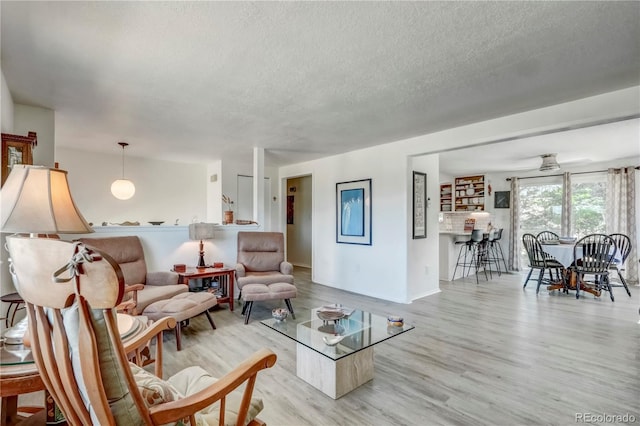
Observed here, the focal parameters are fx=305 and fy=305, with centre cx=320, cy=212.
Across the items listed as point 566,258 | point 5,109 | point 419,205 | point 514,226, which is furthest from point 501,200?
point 5,109

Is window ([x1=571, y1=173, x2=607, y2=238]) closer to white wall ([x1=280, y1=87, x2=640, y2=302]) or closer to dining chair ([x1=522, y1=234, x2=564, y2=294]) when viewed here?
dining chair ([x1=522, y1=234, x2=564, y2=294])

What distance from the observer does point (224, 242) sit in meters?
4.59

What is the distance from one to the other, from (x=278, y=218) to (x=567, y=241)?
545cm

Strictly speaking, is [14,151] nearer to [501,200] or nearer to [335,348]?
[335,348]

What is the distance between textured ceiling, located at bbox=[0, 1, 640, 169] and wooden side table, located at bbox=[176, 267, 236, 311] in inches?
72.5

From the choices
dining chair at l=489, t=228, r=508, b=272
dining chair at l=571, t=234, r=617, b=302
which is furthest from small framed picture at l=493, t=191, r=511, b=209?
dining chair at l=571, t=234, r=617, b=302

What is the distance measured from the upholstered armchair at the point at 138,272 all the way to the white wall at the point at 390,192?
105 inches

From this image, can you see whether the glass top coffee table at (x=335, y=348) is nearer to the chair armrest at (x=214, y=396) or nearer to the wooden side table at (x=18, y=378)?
the chair armrest at (x=214, y=396)

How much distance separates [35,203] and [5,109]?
173 cm

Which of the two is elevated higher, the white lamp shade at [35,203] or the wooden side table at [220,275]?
the white lamp shade at [35,203]

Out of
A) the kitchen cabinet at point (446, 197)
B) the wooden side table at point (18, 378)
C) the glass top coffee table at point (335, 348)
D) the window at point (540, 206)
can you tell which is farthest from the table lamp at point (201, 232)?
the window at point (540, 206)

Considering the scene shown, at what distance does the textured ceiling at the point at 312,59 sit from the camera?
1.67 metres

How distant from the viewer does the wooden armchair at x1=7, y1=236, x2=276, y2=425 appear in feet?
2.36

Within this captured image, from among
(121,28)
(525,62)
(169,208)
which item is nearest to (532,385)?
(525,62)
